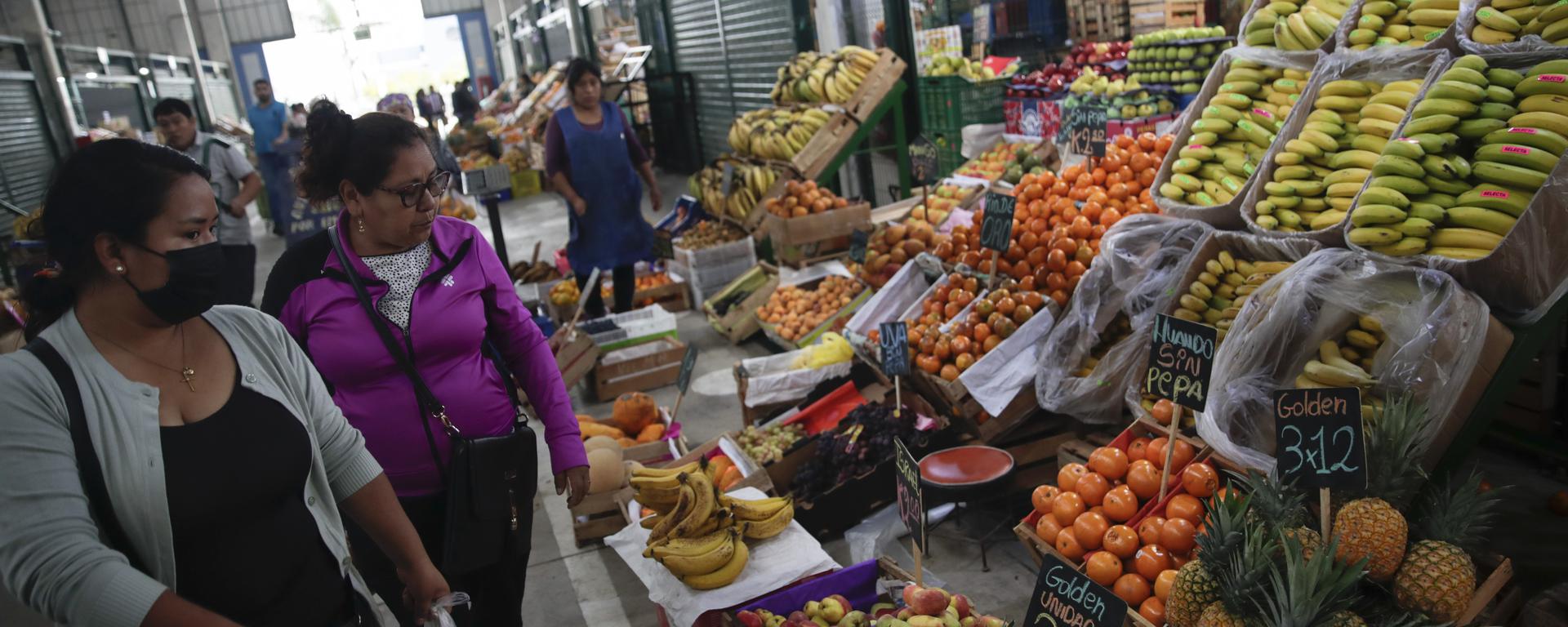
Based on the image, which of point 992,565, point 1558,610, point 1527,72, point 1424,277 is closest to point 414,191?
point 992,565

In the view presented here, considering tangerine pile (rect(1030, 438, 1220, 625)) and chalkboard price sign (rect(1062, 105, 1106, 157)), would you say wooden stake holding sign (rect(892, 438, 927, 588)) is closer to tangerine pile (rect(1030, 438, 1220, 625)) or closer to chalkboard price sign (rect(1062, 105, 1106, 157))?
tangerine pile (rect(1030, 438, 1220, 625))

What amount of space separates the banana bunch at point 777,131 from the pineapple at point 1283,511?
5.01m

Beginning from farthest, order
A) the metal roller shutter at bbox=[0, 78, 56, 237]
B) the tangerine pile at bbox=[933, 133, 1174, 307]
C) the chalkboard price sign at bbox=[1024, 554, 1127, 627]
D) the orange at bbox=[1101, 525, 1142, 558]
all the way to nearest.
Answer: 1. the metal roller shutter at bbox=[0, 78, 56, 237]
2. the tangerine pile at bbox=[933, 133, 1174, 307]
3. the orange at bbox=[1101, 525, 1142, 558]
4. the chalkboard price sign at bbox=[1024, 554, 1127, 627]

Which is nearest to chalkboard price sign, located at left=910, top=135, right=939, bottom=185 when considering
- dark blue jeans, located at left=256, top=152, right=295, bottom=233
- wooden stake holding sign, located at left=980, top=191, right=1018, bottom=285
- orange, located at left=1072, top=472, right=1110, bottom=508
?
wooden stake holding sign, located at left=980, top=191, right=1018, bottom=285


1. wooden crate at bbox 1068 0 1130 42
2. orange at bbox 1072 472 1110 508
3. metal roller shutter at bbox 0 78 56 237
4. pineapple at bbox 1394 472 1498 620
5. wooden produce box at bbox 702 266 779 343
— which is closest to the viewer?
pineapple at bbox 1394 472 1498 620

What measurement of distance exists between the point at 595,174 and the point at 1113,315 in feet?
10.6

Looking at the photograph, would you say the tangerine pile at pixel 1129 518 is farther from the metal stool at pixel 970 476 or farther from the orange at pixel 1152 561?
the metal stool at pixel 970 476

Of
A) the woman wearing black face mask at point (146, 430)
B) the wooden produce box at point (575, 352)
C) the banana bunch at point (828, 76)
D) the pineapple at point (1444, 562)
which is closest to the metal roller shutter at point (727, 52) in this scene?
the banana bunch at point (828, 76)

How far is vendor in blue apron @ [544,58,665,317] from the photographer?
5.46 m

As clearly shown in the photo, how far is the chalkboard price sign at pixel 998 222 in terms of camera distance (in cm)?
392

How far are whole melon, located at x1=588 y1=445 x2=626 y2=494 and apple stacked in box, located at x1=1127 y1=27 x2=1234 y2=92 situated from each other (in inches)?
158

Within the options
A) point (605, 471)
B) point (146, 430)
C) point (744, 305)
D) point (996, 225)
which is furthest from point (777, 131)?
point (146, 430)

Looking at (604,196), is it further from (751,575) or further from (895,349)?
(751,575)

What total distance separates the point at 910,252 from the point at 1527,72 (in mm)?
2841
